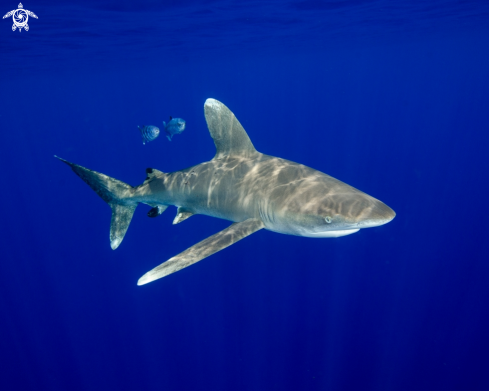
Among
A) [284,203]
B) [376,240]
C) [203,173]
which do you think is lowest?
[376,240]

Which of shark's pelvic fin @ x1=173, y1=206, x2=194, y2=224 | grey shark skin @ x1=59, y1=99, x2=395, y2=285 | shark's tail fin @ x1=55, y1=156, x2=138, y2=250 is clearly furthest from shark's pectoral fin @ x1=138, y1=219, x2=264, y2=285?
shark's tail fin @ x1=55, y1=156, x2=138, y2=250

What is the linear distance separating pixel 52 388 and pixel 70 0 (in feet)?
49.8

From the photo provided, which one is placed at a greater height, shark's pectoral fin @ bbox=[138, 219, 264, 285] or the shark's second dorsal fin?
the shark's second dorsal fin

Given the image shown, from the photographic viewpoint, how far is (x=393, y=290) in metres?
14.6

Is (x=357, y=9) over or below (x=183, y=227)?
over

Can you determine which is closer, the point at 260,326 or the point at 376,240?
the point at 260,326

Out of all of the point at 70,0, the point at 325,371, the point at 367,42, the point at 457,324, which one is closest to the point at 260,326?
the point at 325,371

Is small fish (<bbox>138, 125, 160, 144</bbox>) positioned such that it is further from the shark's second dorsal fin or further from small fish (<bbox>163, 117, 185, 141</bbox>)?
the shark's second dorsal fin

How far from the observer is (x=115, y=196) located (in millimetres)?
6891

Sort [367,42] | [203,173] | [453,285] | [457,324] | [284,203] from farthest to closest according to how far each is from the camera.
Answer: [367,42], [453,285], [457,324], [203,173], [284,203]

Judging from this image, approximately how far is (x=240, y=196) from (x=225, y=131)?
1217 mm

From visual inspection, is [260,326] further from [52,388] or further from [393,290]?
[52,388]

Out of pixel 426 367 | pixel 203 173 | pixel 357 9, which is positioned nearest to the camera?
pixel 203 173

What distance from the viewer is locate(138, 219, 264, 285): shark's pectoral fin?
4.39 metres
